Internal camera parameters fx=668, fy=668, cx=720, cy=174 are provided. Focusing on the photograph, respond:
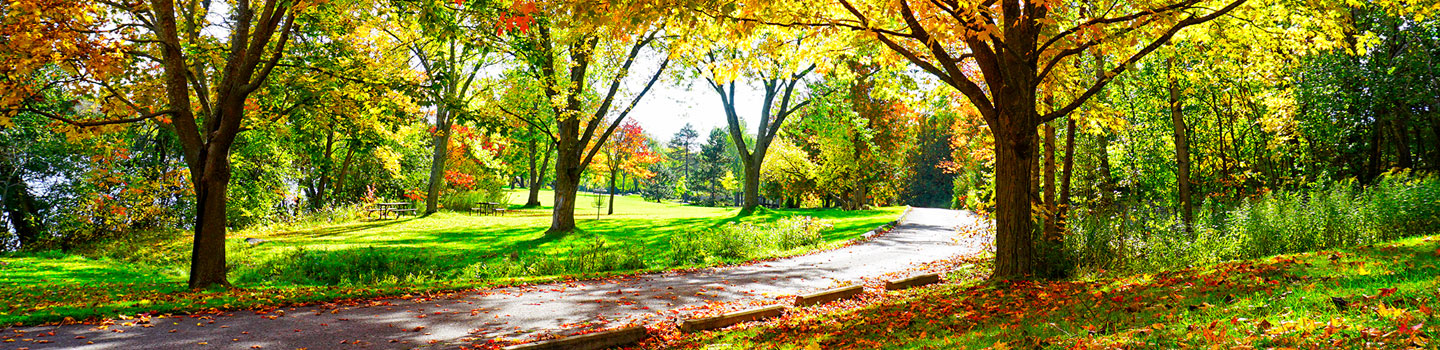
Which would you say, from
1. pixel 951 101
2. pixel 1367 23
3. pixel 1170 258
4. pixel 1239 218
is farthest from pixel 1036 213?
pixel 1367 23

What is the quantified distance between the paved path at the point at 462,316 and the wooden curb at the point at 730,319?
2.66 ft

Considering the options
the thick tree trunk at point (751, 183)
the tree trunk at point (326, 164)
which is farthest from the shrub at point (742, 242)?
the tree trunk at point (326, 164)

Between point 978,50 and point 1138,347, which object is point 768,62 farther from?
point 1138,347

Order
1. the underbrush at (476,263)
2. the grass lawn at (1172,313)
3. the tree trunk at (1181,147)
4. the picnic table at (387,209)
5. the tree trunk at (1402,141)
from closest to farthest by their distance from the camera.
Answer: the grass lawn at (1172,313) < the underbrush at (476,263) < the tree trunk at (1181,147) < the tree trunk at (1402,141) < the picnic table at (387,209)

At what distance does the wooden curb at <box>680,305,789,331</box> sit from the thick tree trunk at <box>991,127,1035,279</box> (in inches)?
118

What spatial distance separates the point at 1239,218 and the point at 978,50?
5.08m

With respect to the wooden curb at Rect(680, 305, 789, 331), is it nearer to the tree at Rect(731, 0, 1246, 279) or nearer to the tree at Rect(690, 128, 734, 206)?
the tree at Rect(731, 0, 1246, 279)

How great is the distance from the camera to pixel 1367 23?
13125mm

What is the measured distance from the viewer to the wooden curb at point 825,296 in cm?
778

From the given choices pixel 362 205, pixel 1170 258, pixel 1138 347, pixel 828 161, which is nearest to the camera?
pixel 1138 347

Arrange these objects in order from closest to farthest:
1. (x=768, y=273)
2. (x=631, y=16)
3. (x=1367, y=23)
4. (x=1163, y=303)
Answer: (x=1163, y=303) < (x=631, y=16) < (x=768, y=273) < (x=1367, y=23)

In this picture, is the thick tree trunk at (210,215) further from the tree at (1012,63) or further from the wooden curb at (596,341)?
the tree at (1012,63)

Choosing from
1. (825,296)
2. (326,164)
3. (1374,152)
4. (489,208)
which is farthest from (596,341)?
(489,208)

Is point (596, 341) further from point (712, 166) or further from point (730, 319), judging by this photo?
point (712, 166)
